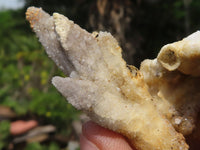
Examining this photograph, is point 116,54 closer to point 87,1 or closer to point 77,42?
point 77,42

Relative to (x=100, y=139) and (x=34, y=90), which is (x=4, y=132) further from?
(x=100, y=139)

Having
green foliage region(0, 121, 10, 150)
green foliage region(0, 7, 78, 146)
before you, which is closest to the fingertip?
green foliage region(0, 7, 78, 146)

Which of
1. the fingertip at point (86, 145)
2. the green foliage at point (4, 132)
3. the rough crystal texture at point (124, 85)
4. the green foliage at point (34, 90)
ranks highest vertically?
the green foliage at point (34, 90)

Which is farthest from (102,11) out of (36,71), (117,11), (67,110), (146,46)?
(36,71)

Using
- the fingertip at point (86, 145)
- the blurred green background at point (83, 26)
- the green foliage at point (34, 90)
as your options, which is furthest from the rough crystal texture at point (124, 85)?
the green foliage at point (34, 90)

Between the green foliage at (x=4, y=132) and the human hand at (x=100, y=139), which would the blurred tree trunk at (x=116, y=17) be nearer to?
the green foliage at (x=4, y=132)

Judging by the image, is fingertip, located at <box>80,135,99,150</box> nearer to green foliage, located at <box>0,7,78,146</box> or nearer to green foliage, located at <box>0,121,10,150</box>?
green foliage, located at <box>0,7,78,146</box>
